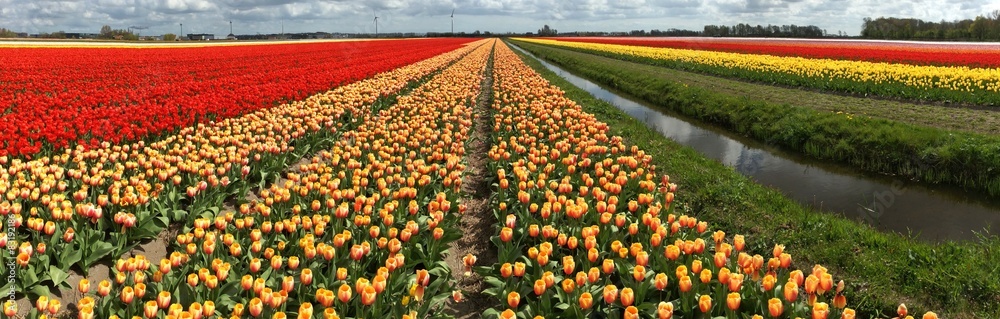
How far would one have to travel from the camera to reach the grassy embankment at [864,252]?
4656mm

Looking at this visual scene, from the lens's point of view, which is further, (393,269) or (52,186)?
(52,186)

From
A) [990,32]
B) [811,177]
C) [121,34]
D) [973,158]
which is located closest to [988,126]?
[973,158]

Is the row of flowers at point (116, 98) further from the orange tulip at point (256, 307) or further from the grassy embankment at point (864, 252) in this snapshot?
the grassy embankment at point (864, 252)

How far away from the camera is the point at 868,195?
9125 mm

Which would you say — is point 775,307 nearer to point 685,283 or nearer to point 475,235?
point 685,283

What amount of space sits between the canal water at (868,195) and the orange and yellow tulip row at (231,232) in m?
5.73

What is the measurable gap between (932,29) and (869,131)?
70.9 metres

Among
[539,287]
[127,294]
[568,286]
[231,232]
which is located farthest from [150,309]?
[568,286]

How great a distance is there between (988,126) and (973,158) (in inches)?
191

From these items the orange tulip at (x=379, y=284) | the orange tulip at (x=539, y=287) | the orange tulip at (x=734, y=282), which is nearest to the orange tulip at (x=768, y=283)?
the orange tulip at (x=734, y=282)

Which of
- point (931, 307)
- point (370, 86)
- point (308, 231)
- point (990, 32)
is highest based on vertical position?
point (990, 32)

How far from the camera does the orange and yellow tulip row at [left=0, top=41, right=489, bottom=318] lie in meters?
3.76

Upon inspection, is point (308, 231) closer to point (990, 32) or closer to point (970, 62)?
point (970, 62)

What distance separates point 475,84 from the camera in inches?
784
